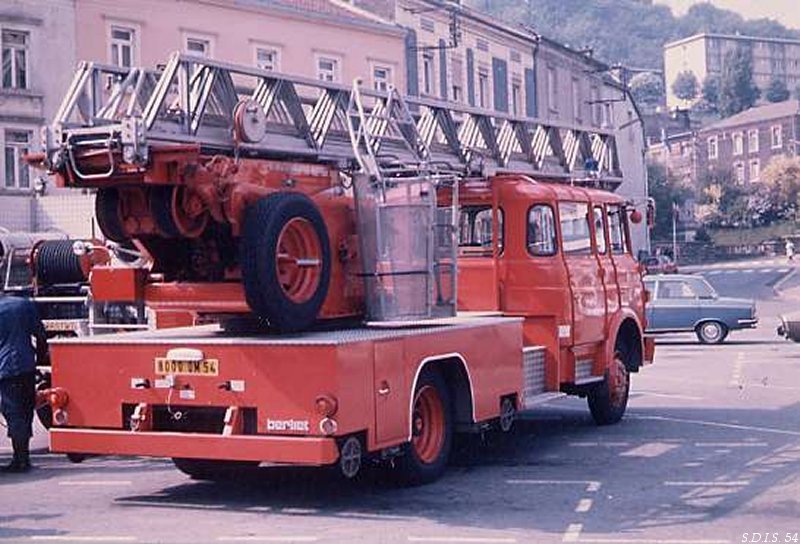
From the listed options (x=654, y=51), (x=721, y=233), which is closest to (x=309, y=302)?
(x=721, y=233)

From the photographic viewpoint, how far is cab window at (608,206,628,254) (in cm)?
1545

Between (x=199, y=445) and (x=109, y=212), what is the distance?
6.19 feet

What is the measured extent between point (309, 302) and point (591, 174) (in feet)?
22.5

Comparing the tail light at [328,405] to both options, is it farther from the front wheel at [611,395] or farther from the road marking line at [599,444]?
the front wheel at [611,395]

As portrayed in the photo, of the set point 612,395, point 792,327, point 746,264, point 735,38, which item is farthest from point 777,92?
point 612,395

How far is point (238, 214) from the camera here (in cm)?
1007

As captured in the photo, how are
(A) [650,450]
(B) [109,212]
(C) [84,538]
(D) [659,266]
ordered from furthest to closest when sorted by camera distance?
(D) [659,266]
(A) [650,450]
(B) [109,212]
(C) [84,538]

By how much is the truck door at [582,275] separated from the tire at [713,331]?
15400mm

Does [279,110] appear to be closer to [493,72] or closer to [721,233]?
[493,72]

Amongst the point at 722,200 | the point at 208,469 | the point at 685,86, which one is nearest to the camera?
the point at 208,469

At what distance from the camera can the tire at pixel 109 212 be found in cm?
1021

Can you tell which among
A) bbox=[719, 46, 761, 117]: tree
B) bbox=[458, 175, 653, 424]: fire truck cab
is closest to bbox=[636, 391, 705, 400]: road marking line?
bbox=[458, 175, 653, 424]: fire truck cab

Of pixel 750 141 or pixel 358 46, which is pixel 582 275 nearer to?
pixel 358 46

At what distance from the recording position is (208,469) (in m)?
12.0
